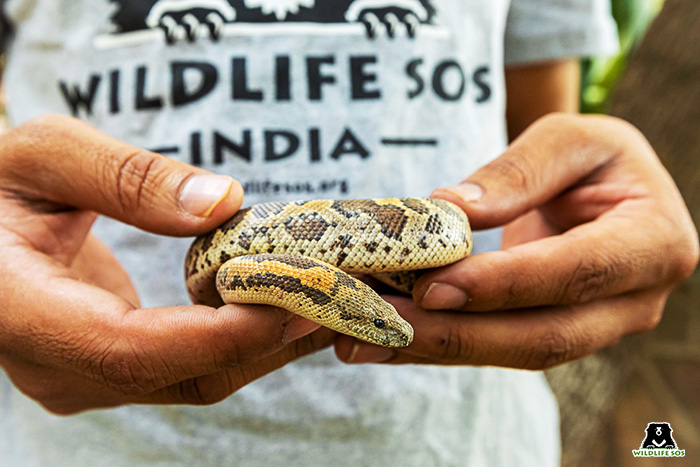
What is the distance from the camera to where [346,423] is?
2119 millimetres

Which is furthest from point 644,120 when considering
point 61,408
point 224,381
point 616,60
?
point 61,408

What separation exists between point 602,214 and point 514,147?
43 cm

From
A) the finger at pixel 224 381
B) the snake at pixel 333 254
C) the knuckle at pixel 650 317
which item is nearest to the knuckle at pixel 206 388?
the finger at pixel 224 381

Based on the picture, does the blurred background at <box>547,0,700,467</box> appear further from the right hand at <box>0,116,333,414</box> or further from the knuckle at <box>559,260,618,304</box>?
the right hand at <box>0,116,333,414</box>

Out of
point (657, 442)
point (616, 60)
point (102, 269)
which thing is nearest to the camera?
point (102, 269)

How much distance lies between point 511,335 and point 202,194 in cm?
106

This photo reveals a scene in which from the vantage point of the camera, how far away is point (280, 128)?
6.53 ft

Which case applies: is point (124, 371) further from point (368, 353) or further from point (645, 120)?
point (645, 120)

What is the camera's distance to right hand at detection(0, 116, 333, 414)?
143 cm

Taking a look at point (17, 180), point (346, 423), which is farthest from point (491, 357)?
point (17, 180)

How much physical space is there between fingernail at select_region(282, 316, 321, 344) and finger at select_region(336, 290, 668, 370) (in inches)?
9.1

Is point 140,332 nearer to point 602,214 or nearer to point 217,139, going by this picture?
point 217,139

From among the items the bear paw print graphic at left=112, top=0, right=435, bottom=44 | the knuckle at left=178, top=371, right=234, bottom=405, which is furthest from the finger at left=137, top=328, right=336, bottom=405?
the bear paw print graphic at left=112, top=0, right=435, bottom=44

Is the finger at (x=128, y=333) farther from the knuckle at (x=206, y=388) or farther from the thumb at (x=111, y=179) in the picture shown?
the thumb at (x=111, y=179)
